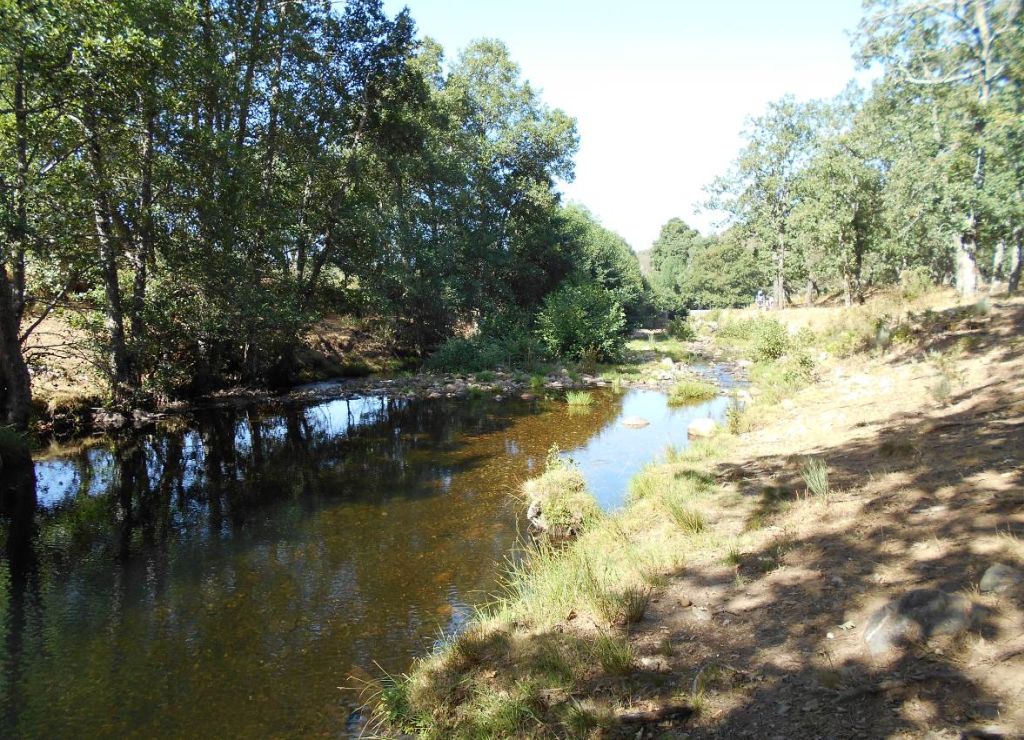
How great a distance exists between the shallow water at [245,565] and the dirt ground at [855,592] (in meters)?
2.55

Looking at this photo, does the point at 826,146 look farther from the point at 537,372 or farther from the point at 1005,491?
the point at 1005,491

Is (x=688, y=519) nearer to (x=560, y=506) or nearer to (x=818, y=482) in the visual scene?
(x=818, y=482)

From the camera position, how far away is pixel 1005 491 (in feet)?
16.5

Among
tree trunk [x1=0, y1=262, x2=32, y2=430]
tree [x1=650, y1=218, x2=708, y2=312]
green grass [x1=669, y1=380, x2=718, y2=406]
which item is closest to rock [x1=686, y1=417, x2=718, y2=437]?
green grass [x1=669, y1=380, x2=718, y2=406]

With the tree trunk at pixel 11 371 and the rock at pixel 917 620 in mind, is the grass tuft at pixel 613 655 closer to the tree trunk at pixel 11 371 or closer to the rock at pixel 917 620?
the rock at pixel 917 620

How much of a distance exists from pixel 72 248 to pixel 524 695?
13612mm

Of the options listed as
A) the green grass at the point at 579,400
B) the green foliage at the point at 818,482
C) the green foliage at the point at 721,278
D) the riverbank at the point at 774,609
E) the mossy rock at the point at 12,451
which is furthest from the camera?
the green foliage at the point at 721,278

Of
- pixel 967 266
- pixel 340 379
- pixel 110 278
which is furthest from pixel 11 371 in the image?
pixel 967 266

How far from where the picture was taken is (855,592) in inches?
164

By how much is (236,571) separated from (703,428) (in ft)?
30.5

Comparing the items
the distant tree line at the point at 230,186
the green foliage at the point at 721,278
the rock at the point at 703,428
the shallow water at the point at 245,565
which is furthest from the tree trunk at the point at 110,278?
the green foliage at the point at 721,278

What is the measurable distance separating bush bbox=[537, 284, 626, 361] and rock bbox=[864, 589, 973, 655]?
23301 mm

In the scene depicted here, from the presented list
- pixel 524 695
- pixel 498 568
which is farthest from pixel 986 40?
pixel 524 695

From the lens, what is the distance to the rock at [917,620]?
3.39 metres
